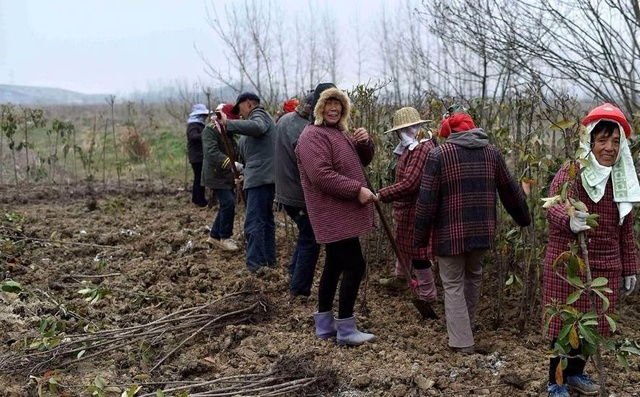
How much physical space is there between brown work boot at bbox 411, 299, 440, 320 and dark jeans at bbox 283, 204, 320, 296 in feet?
2.50

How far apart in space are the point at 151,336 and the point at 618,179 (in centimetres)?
282

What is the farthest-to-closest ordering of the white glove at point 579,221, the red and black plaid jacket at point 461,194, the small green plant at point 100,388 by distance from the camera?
the red and black plaid jacket at point 461,194 < the small green plant at point 100,388 < the white glove at point 579,221

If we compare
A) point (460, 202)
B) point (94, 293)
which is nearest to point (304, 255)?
point (460, 202)

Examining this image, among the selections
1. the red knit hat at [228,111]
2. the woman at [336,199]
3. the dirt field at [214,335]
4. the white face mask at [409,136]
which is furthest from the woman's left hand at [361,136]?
the red knit hat at [228,111]

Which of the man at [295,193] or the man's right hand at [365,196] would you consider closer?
the man's right hand at [365,196]

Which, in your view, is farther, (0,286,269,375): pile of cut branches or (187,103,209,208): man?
(187,103,209,208): man

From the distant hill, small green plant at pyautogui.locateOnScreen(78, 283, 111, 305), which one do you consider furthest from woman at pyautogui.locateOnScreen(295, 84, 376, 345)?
the distant hill

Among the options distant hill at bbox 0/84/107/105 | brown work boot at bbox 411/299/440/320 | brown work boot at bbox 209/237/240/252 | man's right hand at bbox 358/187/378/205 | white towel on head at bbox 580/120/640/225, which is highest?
distant hill at bbox 0/84/107/105

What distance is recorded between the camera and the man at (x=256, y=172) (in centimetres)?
521

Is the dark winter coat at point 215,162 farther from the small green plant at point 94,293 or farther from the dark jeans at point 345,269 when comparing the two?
the dark jeans at point 345,269

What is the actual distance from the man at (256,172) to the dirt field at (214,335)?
0.84 ft

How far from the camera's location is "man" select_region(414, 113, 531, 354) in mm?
3566

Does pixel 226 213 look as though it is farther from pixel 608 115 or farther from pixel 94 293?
pixel 608 115

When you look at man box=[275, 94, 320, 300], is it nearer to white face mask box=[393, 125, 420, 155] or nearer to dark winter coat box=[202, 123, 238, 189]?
white face mask box=[393, 125, 420, 155]
